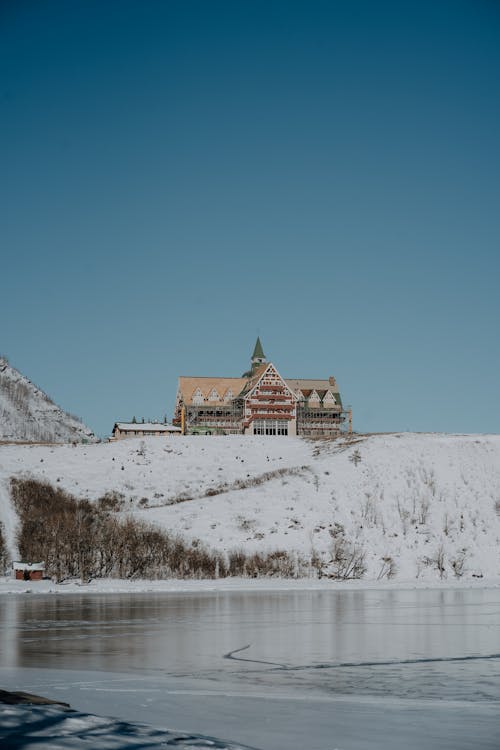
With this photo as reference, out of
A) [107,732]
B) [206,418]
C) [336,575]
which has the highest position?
[206,418]

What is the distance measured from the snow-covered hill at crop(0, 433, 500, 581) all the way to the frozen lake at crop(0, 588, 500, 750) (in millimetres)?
28672

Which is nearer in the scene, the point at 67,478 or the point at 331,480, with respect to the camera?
the point at 331,480

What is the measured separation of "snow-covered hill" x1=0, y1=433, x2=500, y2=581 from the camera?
56.5m

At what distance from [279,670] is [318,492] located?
53.3m

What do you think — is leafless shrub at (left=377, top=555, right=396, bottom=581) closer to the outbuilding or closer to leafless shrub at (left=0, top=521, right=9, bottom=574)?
leafless shrub at (left=0, top=521, right=9, bottom=574)

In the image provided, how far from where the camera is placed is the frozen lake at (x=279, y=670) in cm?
948

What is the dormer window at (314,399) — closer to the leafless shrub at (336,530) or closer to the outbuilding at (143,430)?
the outbuilding at (143,430)

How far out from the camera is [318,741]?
860cm

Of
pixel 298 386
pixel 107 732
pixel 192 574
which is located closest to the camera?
pixel 107 732

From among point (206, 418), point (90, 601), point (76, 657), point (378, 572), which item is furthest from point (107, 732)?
point (206, 418)

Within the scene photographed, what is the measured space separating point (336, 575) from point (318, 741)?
44335 millimetres

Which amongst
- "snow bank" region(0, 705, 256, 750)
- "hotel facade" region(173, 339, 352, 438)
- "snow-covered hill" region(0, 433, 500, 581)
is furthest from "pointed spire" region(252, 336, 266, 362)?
"snow bank" region(0, 705, 256, 750)

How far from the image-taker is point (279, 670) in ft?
46.4

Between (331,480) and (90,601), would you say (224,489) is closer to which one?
(331,480)
